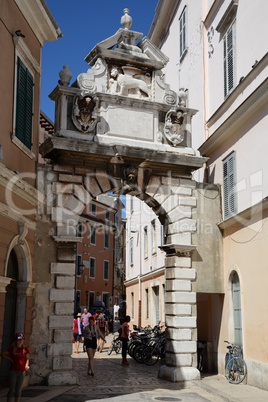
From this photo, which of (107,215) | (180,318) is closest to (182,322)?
(180,318)

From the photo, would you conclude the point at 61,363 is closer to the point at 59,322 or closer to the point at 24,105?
the point at 59,322

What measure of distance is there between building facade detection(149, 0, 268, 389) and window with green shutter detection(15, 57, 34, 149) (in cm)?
491

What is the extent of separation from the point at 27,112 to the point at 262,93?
5.89 metres

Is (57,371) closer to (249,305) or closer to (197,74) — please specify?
(249,305)

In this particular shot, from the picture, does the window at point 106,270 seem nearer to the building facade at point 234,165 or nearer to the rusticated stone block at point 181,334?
the building facade at point 234,165

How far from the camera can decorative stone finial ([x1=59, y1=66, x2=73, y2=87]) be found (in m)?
14.4

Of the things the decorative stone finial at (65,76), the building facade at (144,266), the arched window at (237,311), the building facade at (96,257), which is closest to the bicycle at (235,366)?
the arched window at (237,311)

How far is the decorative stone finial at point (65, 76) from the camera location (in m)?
14.4

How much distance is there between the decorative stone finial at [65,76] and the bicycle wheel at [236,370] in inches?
345

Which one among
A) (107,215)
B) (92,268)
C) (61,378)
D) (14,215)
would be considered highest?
(107,215)

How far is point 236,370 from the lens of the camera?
44.0 feet

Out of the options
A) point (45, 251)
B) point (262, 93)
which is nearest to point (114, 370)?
point (45, 251)

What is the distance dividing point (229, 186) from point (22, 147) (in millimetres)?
6212

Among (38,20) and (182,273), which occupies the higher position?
(38,20)
